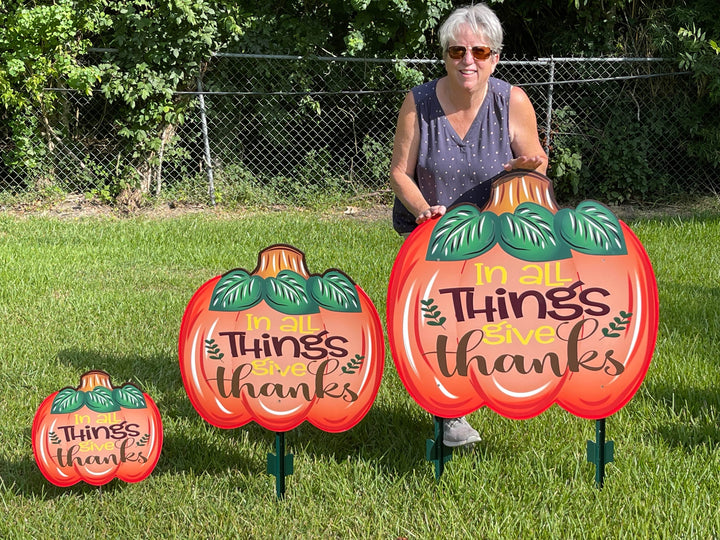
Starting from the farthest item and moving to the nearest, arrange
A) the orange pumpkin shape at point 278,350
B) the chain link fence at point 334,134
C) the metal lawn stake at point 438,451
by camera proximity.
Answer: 1. the chain link fence at point 334,134
2. the metal lawn stake at point 438,451
3. the orange pumpkin shape at point 278,350

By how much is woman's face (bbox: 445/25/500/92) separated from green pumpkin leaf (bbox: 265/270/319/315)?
904mm

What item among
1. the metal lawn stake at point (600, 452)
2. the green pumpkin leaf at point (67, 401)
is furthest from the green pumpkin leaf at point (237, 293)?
the metal lawn stake at point (600, 452)

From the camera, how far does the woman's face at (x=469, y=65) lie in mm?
2607

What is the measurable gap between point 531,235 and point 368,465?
1.01 m

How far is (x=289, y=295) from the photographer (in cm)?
242

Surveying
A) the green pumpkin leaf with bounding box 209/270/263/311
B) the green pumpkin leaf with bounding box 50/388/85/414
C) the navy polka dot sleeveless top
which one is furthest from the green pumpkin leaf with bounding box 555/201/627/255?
the green pumpkin leaf with bounding box 50/388/85/414

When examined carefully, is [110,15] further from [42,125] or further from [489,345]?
[489,345]

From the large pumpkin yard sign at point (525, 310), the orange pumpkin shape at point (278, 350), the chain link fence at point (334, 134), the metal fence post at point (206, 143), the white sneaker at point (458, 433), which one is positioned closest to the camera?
the large pumpkin yard sign at point (525, 310)

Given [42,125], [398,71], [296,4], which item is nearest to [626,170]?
[398,71]

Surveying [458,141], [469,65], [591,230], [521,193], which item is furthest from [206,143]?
[591,230]

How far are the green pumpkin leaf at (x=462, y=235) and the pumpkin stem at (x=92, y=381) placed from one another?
1103 mm

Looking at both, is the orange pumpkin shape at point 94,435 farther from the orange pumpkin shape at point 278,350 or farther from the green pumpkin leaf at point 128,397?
the orange pumpkin shape at point 278,350

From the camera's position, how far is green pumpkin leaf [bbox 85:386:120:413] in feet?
7.95

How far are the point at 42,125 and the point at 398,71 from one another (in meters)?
3.97
